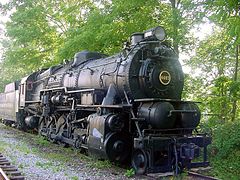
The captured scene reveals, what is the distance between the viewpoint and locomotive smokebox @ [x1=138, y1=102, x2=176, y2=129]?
7.48 metres

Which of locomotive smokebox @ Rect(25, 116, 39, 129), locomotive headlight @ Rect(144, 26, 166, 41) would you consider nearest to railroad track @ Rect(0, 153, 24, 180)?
locomotive headlight @ Rect(144, 26, 166, 41)

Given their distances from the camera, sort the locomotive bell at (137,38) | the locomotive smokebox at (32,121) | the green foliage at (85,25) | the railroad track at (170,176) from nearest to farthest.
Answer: the railroad track at (170,176) → the locomotive bell at (137,38) → the green foliage at (85,25) → the locomotive smokebox at (32,121)

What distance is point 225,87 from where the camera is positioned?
424 inches

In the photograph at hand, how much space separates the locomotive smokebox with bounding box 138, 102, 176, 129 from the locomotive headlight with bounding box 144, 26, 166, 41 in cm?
202

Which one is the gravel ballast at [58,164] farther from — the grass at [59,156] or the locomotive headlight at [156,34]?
the locomotive headlight at [156,34]

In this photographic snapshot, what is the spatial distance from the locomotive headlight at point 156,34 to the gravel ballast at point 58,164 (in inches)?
143

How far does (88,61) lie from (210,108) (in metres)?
4.85

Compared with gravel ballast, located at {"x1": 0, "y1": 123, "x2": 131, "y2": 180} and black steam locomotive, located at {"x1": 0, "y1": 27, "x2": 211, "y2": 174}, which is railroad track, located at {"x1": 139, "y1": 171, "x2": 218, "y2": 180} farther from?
gravel ballast, located at {"x1": 0, "y1": 123, "x2": 131, "y2": 180}

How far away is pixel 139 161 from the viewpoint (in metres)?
7.75

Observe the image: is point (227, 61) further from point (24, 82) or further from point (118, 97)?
point (24, 82)

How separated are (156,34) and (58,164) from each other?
4359 millimetres

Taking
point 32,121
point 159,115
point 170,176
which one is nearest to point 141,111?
point 159,115

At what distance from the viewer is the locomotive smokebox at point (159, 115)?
7.48 metres

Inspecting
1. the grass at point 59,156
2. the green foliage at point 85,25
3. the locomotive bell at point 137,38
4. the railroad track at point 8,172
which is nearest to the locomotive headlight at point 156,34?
the locomotive bell at point 137,38
